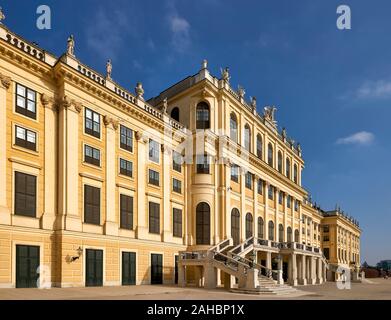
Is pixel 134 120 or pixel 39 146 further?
pixel 134 120

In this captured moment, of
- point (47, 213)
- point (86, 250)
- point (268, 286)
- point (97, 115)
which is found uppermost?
point (97, 115)

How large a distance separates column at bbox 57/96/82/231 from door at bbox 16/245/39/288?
2607 millimetres

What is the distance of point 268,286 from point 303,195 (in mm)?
41752

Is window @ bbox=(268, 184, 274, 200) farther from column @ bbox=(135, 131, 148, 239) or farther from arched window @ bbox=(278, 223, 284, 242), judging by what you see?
column @ bbox=(135, 131, 148, 239)

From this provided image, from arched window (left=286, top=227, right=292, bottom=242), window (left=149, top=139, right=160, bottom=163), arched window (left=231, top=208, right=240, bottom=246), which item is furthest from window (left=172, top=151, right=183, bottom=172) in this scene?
arched window (left=286, top=227, right=292, bottom=242)

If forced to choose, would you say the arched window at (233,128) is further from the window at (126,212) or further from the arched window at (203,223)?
the window at (126,212)

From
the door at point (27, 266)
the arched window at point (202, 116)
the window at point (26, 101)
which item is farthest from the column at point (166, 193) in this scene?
the window at point (26, 101)

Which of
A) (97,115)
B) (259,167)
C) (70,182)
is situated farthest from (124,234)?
(259,167)

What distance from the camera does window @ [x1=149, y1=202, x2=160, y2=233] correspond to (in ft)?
129

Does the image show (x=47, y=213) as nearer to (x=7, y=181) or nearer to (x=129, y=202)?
(x=7, y=181)

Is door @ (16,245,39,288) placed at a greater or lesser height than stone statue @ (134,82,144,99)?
lesser

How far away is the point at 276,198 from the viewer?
2389 inches

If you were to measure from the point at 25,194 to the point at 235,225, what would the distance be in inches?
1031

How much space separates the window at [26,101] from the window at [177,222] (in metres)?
18.1
